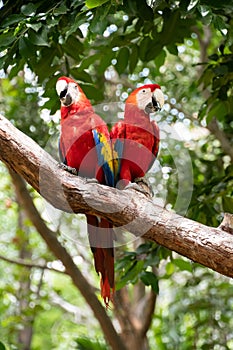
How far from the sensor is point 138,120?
1.73 m

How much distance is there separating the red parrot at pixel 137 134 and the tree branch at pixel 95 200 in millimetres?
280

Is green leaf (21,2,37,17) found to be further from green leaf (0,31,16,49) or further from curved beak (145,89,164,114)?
curved beak (145,89,164,114)

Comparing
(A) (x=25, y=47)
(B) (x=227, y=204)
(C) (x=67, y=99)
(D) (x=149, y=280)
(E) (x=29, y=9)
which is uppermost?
(E) (x=29, y=9)

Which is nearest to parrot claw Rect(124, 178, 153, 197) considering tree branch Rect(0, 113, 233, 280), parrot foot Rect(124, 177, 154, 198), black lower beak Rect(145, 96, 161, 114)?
parrot foot Rect(124, 177, 154, 198)

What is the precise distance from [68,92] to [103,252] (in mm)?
453

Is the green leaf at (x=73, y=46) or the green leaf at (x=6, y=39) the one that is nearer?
the green leaf at (x=6, y=39)

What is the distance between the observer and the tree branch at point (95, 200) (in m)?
1.38

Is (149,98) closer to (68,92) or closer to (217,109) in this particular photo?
(68,92)

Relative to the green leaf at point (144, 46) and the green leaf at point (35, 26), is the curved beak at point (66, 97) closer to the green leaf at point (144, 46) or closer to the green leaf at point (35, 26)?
the green leaf at point (35, 26)

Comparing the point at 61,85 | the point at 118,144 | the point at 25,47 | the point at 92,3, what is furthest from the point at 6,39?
the point at 118,144

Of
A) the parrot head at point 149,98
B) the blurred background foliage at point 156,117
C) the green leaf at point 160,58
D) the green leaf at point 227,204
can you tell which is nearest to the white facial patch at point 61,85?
the blurred background foliage at point 156,117

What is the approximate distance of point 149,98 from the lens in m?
1.72

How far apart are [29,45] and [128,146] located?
40 cm

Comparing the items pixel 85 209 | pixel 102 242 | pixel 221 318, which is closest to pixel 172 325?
pixel 221 318
